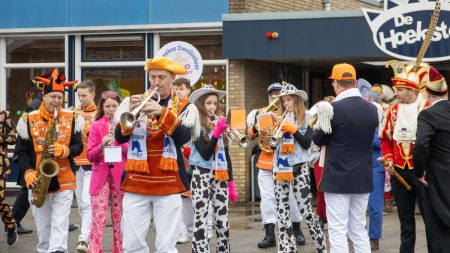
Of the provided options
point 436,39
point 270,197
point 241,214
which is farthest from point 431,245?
point 436,39

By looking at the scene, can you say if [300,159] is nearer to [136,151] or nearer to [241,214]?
[136,151]

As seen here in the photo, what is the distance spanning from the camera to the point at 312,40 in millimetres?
16125

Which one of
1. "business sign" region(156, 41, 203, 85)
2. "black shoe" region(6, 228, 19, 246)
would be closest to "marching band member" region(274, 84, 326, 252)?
"business sign" region(156, 41, 203, 85)

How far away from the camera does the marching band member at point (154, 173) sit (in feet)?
24.3

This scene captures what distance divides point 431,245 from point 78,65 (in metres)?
11.0

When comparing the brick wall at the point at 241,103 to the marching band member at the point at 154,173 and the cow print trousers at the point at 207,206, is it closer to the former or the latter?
the cow print trousers at the point at 207,206

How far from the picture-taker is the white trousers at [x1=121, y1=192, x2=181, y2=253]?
7.43 metres

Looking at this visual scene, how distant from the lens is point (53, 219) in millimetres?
8938

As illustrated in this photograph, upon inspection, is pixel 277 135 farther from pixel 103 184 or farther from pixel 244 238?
pixel 244 238

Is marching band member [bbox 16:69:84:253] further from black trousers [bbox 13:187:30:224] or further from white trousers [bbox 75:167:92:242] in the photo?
black trousers [bbox 13:187:30:224]

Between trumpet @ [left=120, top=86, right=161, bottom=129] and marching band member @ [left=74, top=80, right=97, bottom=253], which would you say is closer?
trumpet @ [left=120, top=86, right=161, bottom=129]

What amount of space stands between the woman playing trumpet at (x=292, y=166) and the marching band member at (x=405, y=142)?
1.09 meters

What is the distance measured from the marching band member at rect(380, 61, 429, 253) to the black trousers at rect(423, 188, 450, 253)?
26.5 inches

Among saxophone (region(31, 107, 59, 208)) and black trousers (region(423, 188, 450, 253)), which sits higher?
saxophone (region(31, 107, 59, 208))
